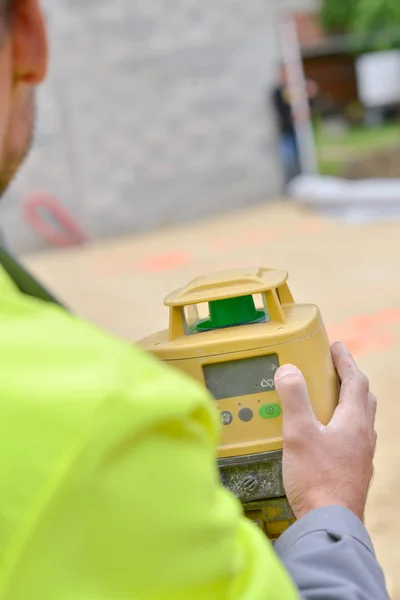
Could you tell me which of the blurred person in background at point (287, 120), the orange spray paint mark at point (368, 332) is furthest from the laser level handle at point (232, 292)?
the blurred person in background at point (287, 120)

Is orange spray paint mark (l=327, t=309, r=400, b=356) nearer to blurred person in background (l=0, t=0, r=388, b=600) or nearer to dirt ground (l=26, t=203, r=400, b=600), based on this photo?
dirt ground (l=26, t=203, r=400, b=600)

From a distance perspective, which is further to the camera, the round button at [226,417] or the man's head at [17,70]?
the round button at [226,417]

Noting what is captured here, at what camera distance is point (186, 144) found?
484 centimetres

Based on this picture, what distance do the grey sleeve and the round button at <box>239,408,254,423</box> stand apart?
105mm

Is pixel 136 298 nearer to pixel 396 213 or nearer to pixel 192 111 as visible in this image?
pixel 396 213

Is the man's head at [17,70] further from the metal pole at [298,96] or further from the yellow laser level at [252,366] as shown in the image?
the metal pole at [298,96]

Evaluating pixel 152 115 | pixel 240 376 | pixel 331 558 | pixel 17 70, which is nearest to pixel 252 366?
pixel 240 376

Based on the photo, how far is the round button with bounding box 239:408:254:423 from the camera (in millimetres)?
539

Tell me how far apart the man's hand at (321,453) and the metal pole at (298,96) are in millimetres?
4690

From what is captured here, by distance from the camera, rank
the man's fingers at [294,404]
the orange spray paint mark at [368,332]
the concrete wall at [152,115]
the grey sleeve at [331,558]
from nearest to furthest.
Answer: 1. the grey sleeve at [331,558]
2. the man's fingers at [294,404]
3. the orange spray paint mark at [368,332]
4. the concrete wall at [152,115]

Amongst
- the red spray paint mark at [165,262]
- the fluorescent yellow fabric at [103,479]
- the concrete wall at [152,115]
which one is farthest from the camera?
the concrete wall at [152,115]

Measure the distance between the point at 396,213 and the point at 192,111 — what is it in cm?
159

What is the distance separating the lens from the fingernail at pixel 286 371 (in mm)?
504

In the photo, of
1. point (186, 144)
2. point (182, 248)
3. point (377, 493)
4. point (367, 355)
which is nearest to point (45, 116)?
point (186, 144)
